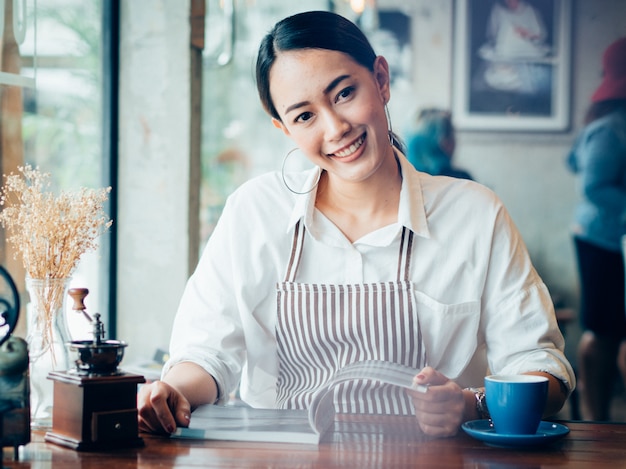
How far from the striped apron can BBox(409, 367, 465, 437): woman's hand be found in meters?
0.34

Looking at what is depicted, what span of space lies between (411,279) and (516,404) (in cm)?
49

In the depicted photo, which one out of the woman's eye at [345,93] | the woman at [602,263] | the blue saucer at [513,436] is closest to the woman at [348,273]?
the woman's eye at [345,93]

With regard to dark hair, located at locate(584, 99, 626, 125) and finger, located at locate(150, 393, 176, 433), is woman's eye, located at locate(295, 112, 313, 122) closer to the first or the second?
finger, located at locate(150, 393, 176, 433)

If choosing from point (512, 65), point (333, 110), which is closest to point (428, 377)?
point (333, 110)

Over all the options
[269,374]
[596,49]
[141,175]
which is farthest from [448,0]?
[269,374]

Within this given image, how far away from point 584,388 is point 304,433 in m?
3.61

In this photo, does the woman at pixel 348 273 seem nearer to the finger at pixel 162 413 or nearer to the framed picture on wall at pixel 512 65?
the finger at pixel 162 413

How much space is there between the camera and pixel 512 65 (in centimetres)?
492

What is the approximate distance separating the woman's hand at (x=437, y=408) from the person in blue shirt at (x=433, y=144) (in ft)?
10.0

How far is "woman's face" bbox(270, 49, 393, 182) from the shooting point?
5.57 feet

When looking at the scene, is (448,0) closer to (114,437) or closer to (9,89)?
(9,89)

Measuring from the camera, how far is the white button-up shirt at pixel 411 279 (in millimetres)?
1665

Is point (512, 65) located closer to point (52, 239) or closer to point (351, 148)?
point (351, 148)

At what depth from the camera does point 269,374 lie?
5.94 feet
